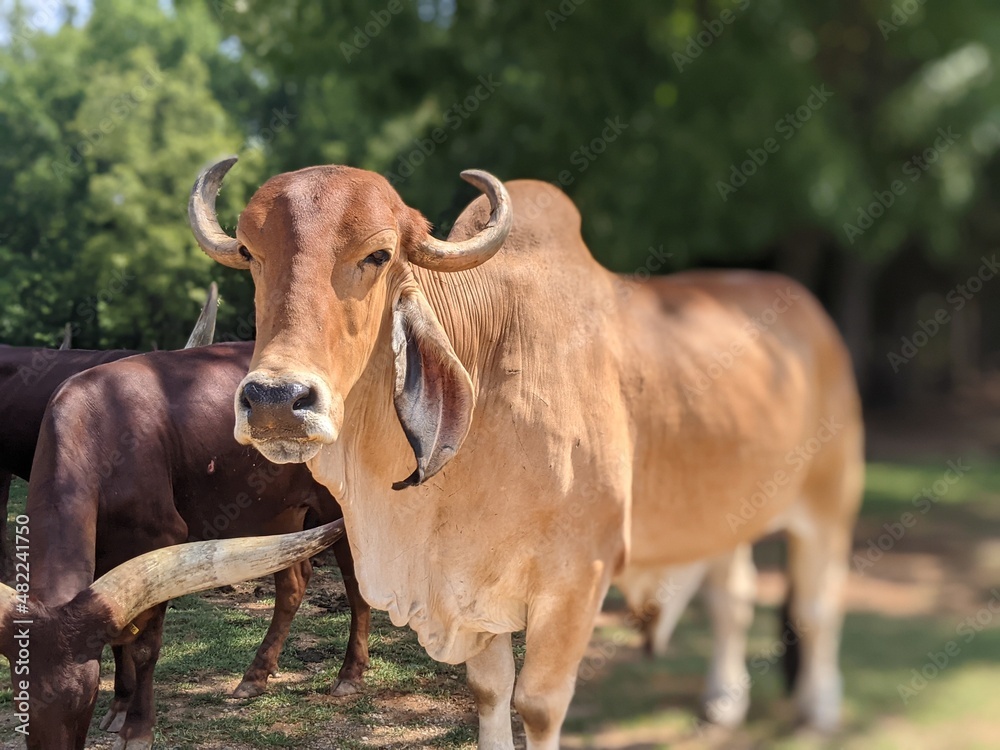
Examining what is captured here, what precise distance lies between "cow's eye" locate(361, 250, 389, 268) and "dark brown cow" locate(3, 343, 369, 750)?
2.04 m

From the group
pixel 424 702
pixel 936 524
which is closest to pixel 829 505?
pixel 936 524

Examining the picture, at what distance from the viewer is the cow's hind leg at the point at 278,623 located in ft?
19.3

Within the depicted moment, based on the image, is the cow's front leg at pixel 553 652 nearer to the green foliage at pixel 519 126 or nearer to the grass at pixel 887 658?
the grass at pixel 887 658

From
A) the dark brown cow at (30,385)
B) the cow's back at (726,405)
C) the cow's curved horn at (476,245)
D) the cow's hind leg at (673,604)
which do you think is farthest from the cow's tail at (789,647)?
the dark brown cow at (30,385)

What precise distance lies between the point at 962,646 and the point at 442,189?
19.5 ft

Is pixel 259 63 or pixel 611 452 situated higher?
pixel 259 63

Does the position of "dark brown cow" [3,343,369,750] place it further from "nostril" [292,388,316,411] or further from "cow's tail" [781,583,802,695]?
"cow's tail" [781,583,802,695]

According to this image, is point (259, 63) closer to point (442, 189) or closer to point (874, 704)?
point (442, 189)

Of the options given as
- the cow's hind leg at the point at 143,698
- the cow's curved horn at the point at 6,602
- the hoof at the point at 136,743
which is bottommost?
the hoof at the point at 136,743

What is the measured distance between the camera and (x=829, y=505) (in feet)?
10.3

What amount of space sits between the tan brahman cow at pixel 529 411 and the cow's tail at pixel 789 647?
3 centimetres

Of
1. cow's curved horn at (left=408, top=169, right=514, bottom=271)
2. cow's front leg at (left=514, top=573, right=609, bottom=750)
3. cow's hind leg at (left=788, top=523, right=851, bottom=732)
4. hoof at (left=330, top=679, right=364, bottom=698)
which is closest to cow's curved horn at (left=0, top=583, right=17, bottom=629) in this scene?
hoof at (left=330, top=679, right=364, bottom=698)

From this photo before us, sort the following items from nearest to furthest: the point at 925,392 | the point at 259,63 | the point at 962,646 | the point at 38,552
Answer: the point at 925,392, the point at 962,646, the point at 38,552, the point at 259,63

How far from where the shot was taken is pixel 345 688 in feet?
19.1
